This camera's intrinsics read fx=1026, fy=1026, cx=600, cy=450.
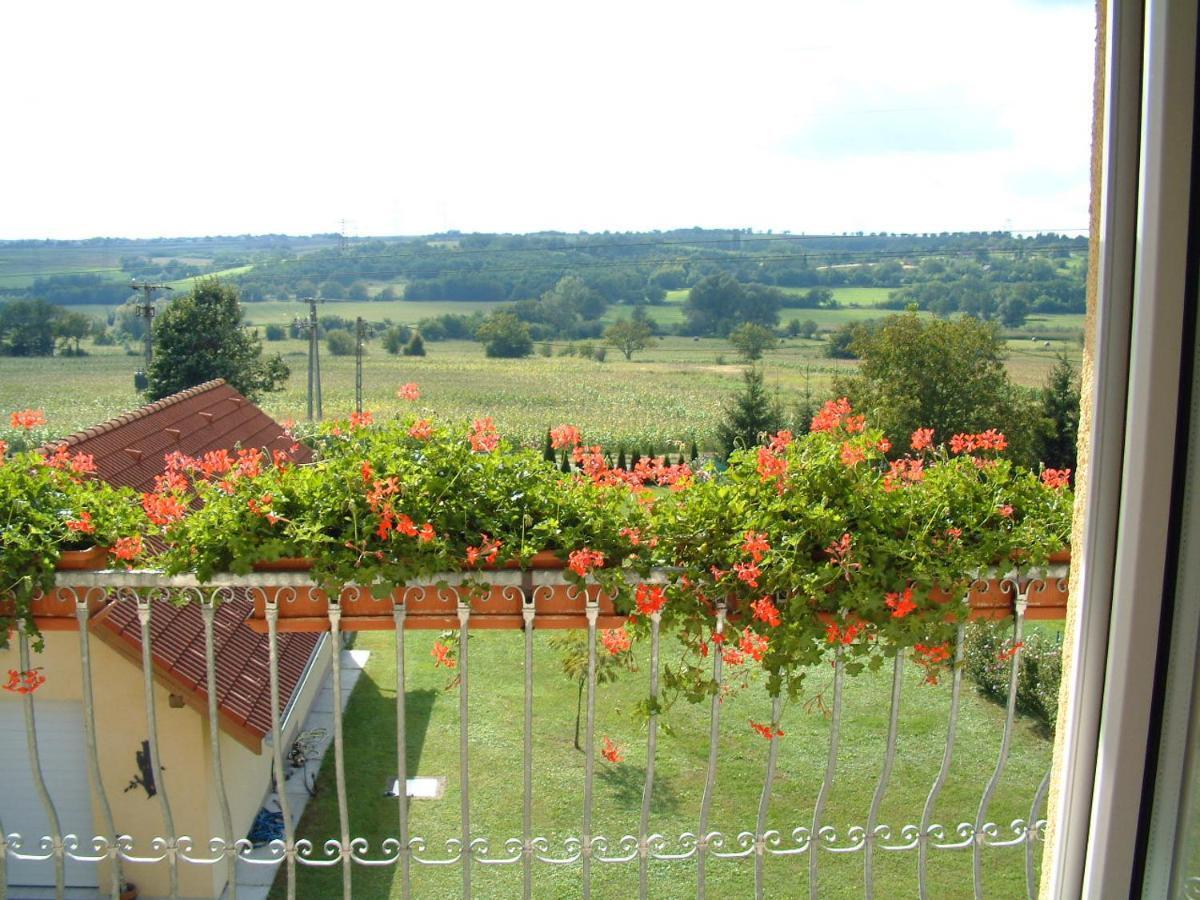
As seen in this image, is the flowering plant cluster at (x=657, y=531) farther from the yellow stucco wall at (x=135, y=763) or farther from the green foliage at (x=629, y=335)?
the green foliage at (x=629, y=335)

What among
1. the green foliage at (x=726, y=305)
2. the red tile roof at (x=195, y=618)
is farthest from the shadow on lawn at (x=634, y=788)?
the green foliage at (x=726, y=305)

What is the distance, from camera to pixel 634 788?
7.91m

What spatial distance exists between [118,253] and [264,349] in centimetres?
902

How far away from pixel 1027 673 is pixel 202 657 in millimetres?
7505

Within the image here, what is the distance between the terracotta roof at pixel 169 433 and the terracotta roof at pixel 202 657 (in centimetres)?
84

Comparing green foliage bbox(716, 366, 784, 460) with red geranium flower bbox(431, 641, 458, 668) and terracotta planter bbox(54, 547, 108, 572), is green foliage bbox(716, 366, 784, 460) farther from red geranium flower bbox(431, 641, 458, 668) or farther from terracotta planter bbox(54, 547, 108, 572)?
terracotta planter bbox(54, 547, 108, 572)

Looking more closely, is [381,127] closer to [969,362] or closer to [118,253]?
[118,253]

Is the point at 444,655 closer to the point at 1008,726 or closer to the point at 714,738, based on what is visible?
the point at 714,738

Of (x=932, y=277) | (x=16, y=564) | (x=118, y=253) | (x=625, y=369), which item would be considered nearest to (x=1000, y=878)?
(x=16, y=564)

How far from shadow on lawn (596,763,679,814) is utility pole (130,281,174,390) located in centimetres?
2881

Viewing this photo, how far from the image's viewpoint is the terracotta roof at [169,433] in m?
7.31

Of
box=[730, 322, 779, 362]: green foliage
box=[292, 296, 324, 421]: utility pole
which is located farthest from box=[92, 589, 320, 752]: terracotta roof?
box=[730, 322, 779, 362]: green foliage

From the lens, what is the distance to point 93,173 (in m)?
48.7

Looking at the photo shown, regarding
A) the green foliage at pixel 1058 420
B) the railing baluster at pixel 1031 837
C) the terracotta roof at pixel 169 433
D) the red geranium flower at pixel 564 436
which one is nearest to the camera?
the railing baluster at pixel 1031 837
